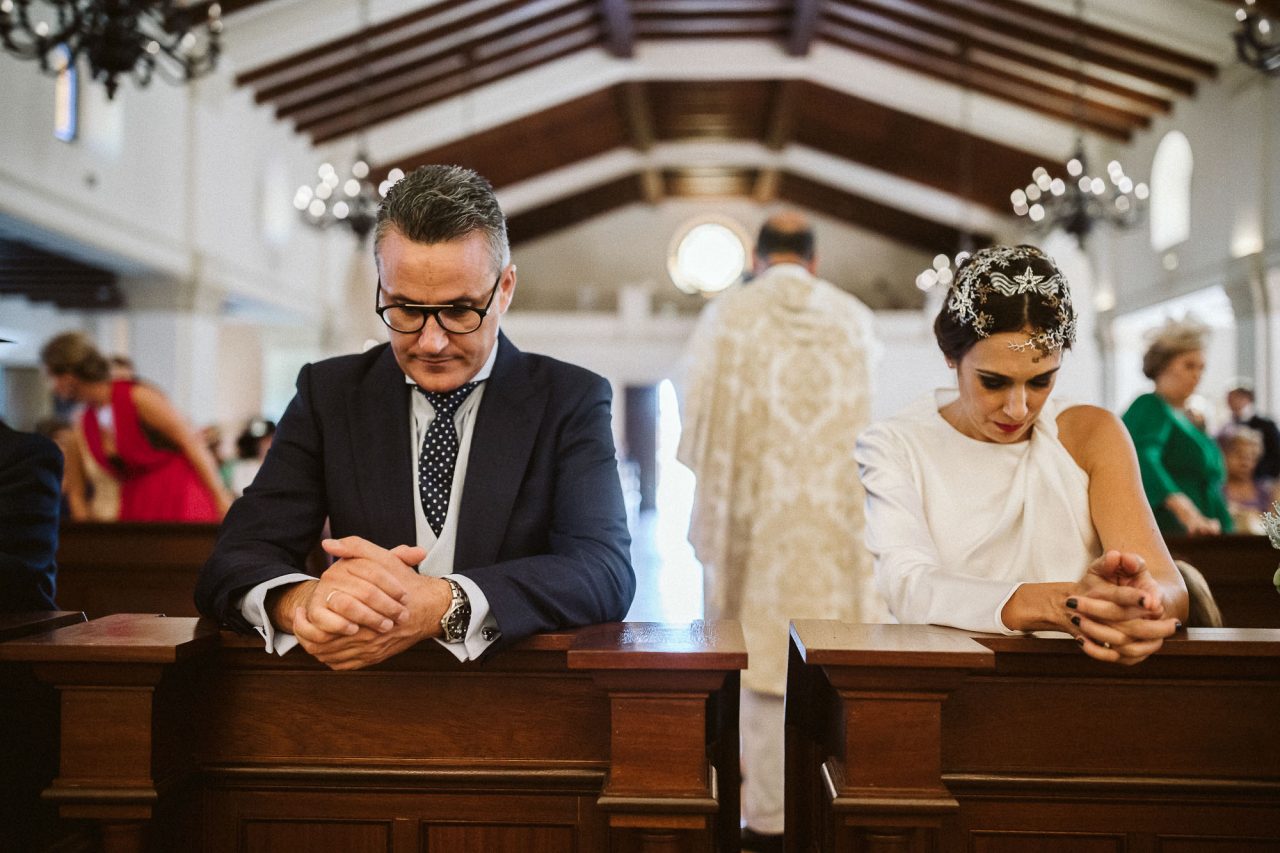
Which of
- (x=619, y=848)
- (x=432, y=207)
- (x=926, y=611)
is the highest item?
(x=432, y=207)

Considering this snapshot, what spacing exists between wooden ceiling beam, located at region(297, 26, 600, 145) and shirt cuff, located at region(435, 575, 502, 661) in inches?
428

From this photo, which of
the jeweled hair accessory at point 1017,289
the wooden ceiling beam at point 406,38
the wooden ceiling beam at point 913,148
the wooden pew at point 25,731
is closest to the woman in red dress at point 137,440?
the wooden pew at point 25,731

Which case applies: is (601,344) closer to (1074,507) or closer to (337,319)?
(337,319)

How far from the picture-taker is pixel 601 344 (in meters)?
17.0

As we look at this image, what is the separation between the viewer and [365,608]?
4.43 ft

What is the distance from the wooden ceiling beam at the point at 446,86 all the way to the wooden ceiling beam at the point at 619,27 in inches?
10.4

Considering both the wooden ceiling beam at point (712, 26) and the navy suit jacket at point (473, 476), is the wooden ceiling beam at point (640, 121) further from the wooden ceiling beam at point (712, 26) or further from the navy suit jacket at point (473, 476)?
the navy suit jacket at point (473, 476)

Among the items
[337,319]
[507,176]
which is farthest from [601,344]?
[337,319]

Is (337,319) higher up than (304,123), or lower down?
lower down

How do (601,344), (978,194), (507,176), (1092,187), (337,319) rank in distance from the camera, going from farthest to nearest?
(601,344) < (507,176) < (978,194) < (337,319) < (1092,187)

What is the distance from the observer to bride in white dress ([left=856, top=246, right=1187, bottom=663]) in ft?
5.84

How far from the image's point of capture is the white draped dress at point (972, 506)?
1.84 meters

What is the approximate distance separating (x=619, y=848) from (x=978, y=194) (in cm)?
1444

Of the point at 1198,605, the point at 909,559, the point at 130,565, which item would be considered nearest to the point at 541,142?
the point at 130,565
